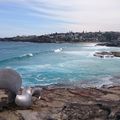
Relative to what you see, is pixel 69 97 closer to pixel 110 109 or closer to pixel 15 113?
pixel 110 109

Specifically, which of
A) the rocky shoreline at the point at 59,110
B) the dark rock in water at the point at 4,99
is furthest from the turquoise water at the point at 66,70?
the dark rock in water at the point at 4,99

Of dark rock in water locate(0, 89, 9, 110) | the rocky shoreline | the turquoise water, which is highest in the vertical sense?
dark rock in water locate(0, 89, 9, 110)

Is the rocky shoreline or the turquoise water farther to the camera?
the turquoise water

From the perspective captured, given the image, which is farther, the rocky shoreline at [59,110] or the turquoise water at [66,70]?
the turquoise water at [66,70]

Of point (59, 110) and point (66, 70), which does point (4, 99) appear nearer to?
point (59, 110)

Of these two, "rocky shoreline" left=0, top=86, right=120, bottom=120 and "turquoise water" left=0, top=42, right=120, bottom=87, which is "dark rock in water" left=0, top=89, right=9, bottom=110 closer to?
"rocky shoreline" left=0, top=86, right=120, bottom=120

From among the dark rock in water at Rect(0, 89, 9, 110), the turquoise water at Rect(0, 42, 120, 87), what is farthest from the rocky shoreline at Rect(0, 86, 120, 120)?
the turquoise water at Rect(0, 42, 120, 87)

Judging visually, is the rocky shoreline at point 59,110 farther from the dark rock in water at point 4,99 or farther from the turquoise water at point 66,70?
the turquoise water at point 66,70

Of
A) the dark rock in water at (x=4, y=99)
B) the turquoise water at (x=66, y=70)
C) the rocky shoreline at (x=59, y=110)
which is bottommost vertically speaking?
the turquoise water at (x=66, y=70)

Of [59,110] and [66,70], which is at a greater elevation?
[59,110]

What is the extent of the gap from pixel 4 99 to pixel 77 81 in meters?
15.2

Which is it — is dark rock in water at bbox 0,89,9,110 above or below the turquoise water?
above

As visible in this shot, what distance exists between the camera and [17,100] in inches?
464

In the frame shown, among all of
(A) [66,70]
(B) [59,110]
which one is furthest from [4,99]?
(A) [66,70]
